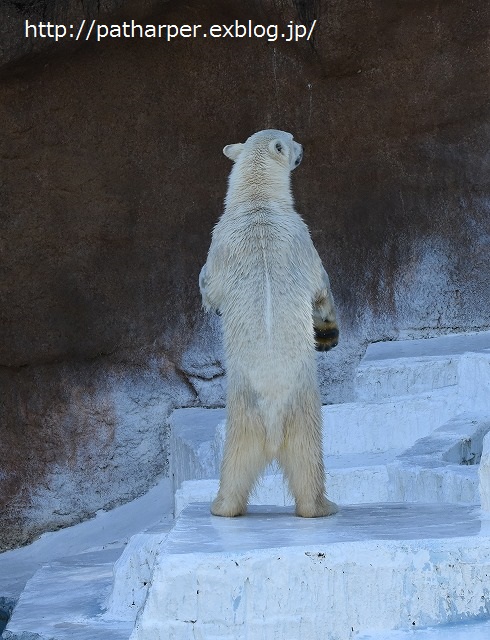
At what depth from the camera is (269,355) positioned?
16.1 ft

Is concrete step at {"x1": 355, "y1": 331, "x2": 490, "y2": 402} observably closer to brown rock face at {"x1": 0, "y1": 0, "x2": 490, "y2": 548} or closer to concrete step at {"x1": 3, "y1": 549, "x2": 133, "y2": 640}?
brown rock face at {"x1": 0, "y1": 0, "x2": 490, "y2": 548}

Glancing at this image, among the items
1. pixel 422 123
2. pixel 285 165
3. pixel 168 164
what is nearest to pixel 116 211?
pixel 168 164

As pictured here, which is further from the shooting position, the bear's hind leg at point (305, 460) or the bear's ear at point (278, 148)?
the bear's ear at point (278, 148)

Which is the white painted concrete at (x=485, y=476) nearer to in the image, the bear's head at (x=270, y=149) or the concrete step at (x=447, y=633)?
the concrete step at (x=447, y=633)

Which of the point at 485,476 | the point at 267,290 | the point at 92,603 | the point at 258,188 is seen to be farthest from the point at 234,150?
the point at 92,603

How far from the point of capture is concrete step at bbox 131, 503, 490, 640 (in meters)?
3.93

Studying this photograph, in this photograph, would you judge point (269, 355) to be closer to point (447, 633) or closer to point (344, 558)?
point (344, 558)

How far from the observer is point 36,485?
36.2 ft

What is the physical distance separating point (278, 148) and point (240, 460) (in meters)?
1.37

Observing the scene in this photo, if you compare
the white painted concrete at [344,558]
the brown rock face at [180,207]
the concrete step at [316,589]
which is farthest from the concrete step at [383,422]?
the concrete step at [316,589]

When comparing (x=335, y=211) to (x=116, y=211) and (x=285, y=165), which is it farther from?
(x=285, y=165)

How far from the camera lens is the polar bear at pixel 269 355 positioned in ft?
16.1

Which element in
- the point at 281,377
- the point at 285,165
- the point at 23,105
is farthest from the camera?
the point at 23,105

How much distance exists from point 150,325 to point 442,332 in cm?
264
